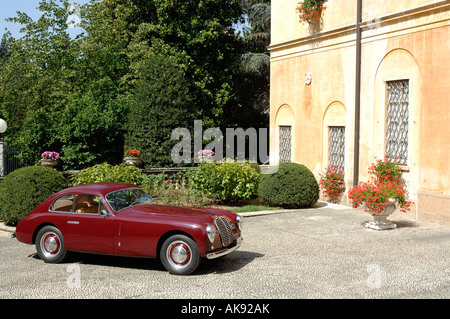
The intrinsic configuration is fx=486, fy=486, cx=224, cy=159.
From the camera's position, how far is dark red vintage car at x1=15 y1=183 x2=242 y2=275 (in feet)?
24.4

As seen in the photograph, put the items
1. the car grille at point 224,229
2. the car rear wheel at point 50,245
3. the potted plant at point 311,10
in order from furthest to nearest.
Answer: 1. the potted plant at point 311,10
2. the car rear wheel at point 50,245
3. the car grille at point 224,229

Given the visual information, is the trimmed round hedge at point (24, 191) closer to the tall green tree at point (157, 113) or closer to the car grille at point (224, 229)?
the tall green tree at point (157, 113)

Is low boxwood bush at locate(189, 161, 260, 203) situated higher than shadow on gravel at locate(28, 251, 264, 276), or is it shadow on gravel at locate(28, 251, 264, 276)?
low boxwood bush at locate(189, 161, 260, 203)

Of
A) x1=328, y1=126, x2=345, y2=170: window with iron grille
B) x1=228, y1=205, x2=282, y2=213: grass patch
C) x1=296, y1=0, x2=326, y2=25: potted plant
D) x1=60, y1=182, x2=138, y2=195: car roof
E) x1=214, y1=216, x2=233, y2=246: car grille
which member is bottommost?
x1=228, y1=205, x2=282, y2=213: grass patch

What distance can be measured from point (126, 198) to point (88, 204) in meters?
0.64

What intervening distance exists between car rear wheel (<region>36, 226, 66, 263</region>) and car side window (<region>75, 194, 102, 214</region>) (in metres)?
0.55

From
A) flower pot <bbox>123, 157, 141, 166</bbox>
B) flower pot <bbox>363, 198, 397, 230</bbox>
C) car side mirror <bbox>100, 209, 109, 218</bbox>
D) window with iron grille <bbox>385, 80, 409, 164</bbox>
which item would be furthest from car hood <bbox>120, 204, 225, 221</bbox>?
flower pot <bbox>123, 157, 141, 166</bbox>

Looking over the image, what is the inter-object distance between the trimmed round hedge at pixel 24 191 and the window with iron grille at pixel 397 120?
868 centimetres

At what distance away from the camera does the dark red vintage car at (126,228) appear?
7426 mm

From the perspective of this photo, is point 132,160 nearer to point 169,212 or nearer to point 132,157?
point 132,157

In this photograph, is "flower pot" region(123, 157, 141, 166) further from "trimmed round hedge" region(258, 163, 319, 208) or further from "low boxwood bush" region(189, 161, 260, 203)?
"trimmed round hedge" region(258, 163, 319, 208)

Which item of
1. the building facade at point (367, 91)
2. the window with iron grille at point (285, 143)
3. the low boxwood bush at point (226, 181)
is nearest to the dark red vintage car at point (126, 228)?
the low boxwood bush at point (226, 181)

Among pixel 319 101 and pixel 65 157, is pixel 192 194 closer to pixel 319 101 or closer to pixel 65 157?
pixel 319 101

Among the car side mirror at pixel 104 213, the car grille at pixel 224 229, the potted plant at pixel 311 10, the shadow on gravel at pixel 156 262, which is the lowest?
the shadow on gravel at pixel 156 262
